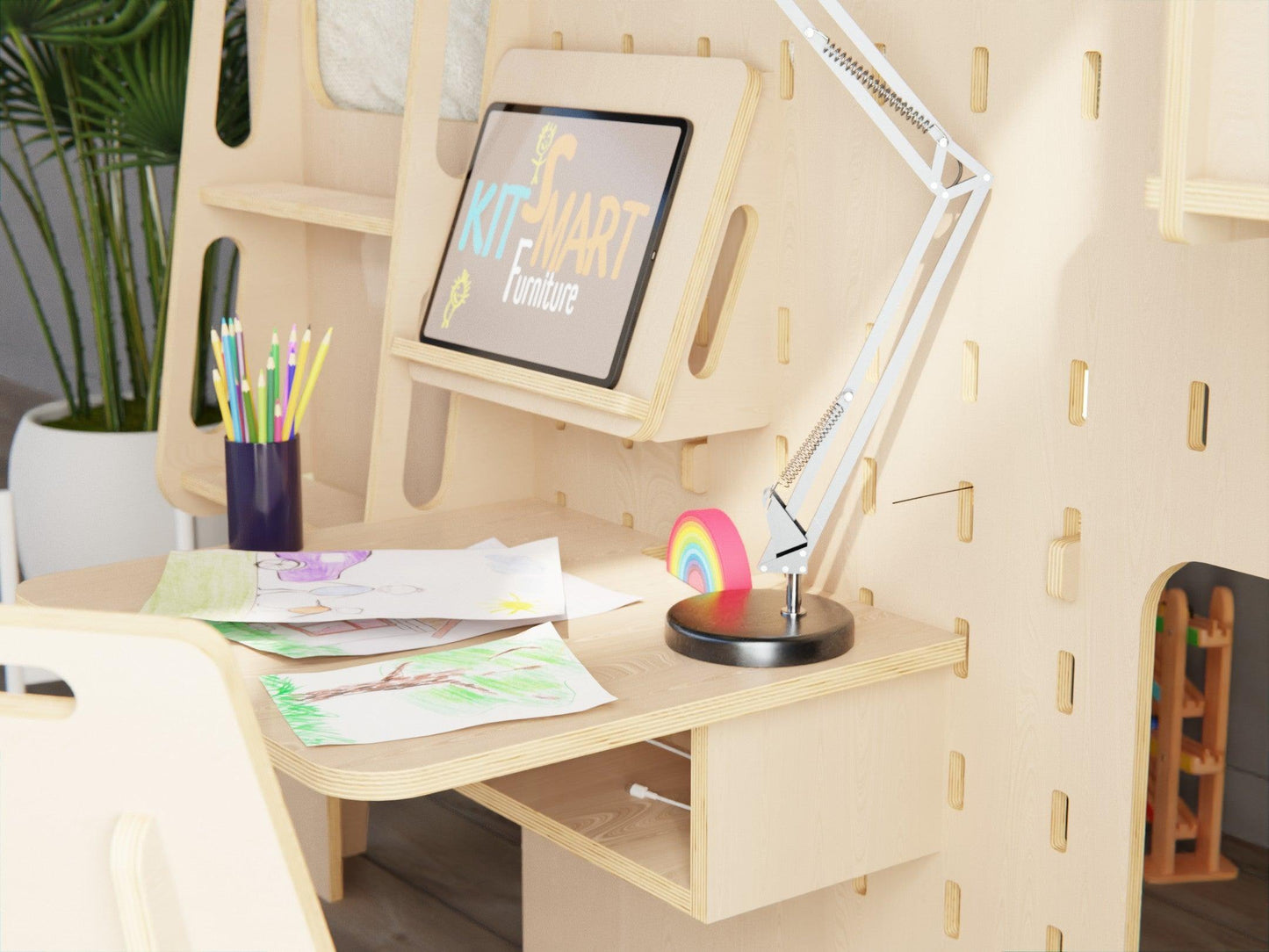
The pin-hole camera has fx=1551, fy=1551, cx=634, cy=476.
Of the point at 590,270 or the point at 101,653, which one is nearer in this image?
the point at 101,653

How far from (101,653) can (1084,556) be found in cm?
80

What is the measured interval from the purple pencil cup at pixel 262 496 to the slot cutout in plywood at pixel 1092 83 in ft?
2.71

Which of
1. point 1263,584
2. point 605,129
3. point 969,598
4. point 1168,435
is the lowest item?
point 1263,584

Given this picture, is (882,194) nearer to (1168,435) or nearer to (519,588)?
(1168,435)

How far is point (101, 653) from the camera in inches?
29.8

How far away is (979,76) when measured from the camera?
1.27 meters

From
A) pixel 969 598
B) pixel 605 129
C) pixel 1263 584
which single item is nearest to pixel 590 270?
pixel 605 129

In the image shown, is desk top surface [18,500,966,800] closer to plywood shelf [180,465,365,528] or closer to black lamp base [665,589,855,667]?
black lamp base [665,589,855,667]

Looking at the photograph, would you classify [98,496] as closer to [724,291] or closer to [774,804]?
[724,291]

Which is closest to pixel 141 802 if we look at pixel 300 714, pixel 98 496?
pixel 300 714

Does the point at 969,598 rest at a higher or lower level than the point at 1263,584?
higher

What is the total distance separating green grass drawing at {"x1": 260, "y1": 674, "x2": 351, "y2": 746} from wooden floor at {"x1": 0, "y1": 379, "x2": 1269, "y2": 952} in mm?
967

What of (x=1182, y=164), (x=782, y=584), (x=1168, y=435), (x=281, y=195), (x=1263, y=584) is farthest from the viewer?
(x=1263, y=584)

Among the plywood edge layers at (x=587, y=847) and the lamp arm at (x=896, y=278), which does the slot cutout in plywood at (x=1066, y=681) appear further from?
the plywood edge layers at (x=587, y=847)
